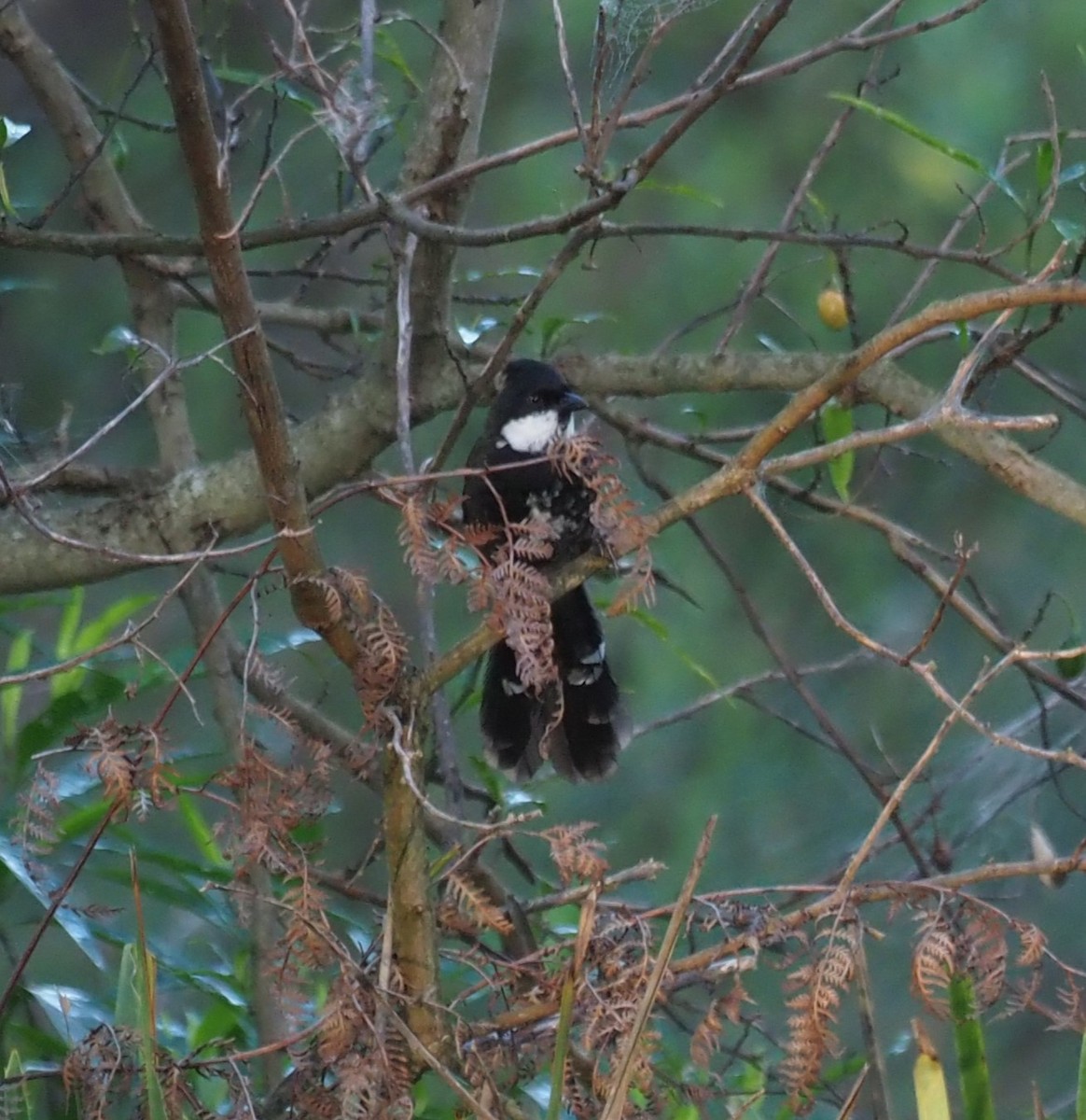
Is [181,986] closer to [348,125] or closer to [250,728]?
[250,728]

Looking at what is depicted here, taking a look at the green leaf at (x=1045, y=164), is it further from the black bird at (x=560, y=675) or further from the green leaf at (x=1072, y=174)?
the black bird at (x=560, y=675)

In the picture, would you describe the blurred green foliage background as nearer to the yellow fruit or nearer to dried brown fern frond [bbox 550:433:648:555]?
the yellow fruit

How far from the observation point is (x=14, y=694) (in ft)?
5.37

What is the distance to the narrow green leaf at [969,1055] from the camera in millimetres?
907

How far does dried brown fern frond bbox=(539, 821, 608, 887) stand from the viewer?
3.16ft

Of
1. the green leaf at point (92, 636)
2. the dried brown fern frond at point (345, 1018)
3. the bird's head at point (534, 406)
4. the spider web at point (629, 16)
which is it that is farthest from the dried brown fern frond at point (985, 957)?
the green leaf at point (92, 636)

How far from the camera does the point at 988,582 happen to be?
2.14m

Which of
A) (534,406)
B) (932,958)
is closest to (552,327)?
(534,406)

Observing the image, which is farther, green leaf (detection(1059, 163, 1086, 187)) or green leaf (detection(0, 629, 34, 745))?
green leaf (detection(0, 629, 34, 745))

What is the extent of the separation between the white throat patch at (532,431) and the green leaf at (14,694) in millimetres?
642

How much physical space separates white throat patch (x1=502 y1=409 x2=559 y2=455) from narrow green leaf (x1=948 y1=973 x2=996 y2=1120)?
3.02 ft

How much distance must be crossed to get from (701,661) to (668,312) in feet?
1.83

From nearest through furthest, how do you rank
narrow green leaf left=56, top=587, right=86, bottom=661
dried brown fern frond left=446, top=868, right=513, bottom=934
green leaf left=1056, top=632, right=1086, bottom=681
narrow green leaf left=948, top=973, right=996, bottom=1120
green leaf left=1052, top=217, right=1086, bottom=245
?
narrow green leaf left=948, top=973, right=996, bottom=1120, dried brown fern frond left=446, top=868, right=513, bottom=934, green leaf left=1052, top=217, right=1086, bottom=245, green leaf left=1056, top=632, right=1086, bottom=681, narrow green leaf left=56, top=587, right=86, bottom=661

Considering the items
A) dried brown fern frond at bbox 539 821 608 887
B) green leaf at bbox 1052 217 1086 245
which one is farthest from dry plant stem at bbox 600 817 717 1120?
green leaf at bbox 1052 217 1086 245
